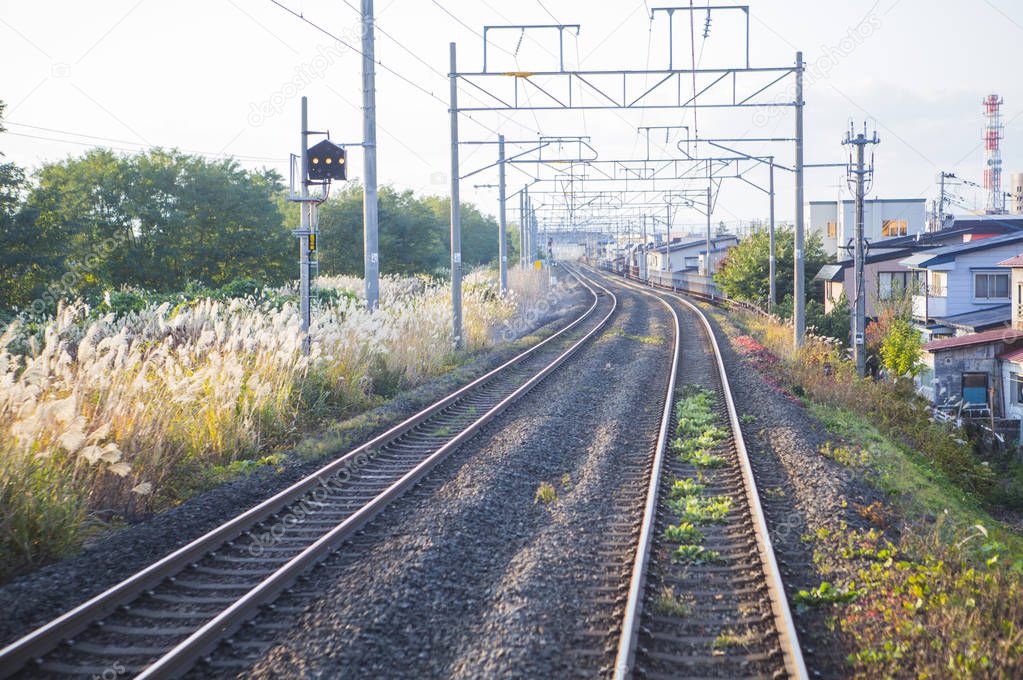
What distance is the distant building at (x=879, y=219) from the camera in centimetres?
6644

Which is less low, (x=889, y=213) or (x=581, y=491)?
(x=889, y=213)

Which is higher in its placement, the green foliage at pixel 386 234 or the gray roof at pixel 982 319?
the green foliage at pixel 386 234

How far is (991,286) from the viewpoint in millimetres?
32375

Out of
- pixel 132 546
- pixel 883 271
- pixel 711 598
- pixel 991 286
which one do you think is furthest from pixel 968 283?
pixel 132 546

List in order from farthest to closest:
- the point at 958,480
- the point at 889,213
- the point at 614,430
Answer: the point at 889,213 < the point at 958,480 < the point at 614,430

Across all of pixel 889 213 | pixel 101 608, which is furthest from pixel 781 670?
pixel 889 213

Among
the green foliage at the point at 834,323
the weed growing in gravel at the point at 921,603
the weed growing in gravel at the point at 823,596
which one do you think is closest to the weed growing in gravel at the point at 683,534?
the weed growing in gravel at the point at 921,603

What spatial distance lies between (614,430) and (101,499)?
6578mm

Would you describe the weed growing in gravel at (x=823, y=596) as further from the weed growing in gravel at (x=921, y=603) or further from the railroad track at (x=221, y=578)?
the railroad track at (x=221, y=578)

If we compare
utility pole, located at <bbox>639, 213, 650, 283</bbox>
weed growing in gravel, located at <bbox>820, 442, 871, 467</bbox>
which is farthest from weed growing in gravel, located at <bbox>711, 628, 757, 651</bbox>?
utility pole, located at <bbox>639, 213, 650, 283</bbox>

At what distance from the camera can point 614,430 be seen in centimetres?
1184

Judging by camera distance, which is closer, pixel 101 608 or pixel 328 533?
pixel 101 608

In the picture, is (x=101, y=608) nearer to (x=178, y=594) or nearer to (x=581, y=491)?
(x=178, y=594)

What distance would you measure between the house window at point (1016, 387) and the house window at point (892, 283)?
1424 centimetres
